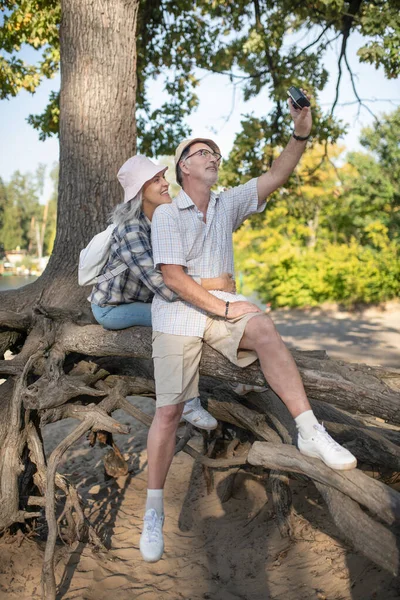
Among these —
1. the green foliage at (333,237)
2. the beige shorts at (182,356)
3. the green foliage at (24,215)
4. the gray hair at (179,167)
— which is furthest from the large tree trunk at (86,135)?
the green foliage at (24,215)

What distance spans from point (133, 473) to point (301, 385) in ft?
11.7

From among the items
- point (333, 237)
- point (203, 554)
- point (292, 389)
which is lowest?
point (203, 554)

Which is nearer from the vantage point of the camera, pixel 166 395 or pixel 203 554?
pixel 166 395

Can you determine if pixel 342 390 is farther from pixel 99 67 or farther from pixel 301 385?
pixel 99 67

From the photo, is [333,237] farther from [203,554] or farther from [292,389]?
[292,389]

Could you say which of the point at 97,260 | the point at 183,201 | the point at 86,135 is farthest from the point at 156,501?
the point at 86,135

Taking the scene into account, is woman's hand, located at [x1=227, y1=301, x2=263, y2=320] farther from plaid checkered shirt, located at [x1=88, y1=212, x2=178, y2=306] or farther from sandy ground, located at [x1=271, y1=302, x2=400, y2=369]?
sandy ground, located at [x1=271, y1=302, x2=400, y2=369]

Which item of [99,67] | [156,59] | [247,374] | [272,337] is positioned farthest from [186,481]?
[156,59]

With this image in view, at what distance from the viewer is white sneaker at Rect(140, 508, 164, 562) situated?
313 cm

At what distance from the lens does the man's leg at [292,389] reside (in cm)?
287

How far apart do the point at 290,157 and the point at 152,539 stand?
2.30 m

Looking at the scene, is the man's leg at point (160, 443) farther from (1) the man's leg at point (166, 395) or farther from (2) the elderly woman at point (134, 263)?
(2) the elderly woman at point (134, 263)

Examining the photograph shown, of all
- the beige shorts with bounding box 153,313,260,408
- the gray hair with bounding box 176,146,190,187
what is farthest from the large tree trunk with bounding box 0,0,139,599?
the gray hair with bounding box 176,146,190,187

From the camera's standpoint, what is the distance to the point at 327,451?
2867 mm
